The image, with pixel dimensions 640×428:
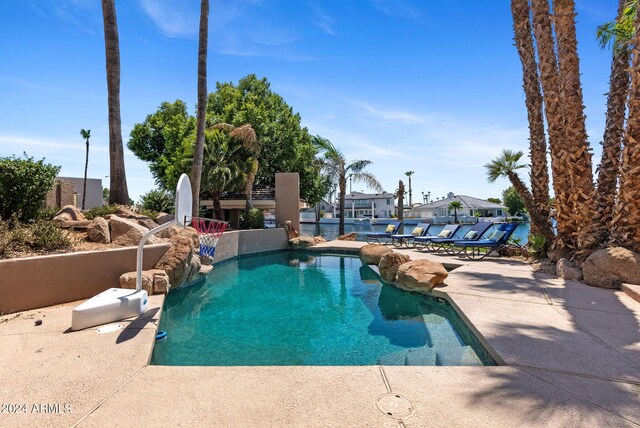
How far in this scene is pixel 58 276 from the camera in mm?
6242

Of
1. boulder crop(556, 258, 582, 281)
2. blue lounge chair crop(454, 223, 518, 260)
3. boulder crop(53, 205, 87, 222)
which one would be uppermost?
boulder crop(53, 205, 87, 222)

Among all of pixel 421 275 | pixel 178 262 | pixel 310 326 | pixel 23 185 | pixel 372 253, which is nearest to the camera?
pixel 310 326

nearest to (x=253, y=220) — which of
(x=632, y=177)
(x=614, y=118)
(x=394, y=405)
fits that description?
(x=614, y=118)

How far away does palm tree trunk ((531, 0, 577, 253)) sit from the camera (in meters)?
9.46

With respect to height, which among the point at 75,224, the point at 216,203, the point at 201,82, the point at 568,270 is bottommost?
the point at 568,270

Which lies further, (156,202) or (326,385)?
(156,202)

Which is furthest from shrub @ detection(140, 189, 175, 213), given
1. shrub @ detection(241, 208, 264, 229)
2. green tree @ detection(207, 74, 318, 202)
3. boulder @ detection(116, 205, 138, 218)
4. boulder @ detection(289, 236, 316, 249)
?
boulder @ detection(116, 205, 138, 218)

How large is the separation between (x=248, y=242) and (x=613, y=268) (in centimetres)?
1438

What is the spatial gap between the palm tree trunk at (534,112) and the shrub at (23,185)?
14737 millimetres

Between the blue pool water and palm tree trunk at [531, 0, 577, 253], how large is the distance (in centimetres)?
522

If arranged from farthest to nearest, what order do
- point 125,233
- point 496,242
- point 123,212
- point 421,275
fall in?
point 496,242 → point 123,212 → point 125,233 → point 421,275

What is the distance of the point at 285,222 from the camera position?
19812 mm

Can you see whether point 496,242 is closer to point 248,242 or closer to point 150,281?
point 150,281

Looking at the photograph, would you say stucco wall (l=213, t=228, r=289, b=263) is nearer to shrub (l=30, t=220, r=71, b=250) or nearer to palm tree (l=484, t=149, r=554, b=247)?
shrub (l=30, t=220, r=71, b=250)
